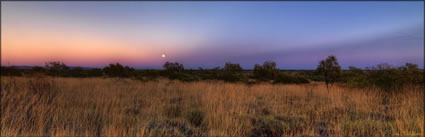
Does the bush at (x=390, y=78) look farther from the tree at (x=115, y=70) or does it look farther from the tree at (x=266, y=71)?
the tree at (x=115, y=70)

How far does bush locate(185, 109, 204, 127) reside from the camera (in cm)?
372

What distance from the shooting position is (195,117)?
394cm

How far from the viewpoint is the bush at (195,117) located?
3721mm

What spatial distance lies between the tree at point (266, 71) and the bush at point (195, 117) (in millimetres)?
16630

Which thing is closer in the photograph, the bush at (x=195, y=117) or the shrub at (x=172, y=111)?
the bush at (x=195, y=117)

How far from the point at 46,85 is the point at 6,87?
3.09ft

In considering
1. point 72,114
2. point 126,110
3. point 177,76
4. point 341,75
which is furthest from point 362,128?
point 177,76

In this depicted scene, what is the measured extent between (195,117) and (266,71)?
699 inches

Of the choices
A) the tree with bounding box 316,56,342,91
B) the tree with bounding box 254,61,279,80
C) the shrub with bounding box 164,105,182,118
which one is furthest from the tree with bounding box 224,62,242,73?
the shrub with bounding box 164,105,182,118

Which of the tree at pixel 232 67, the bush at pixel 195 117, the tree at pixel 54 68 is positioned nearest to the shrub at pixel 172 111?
the bush at pixel 195 117

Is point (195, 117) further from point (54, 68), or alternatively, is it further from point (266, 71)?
point (266, 71)

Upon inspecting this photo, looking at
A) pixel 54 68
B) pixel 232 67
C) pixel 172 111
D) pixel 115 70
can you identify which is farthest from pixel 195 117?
pixel 115 70

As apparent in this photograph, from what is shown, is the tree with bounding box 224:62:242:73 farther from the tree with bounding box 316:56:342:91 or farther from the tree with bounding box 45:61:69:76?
the tree with bounding box 45:61:69:76

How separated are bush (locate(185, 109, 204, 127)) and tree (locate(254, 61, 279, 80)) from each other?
655 inches
